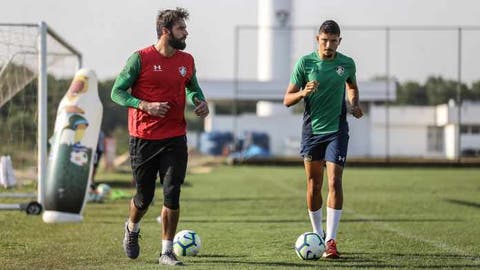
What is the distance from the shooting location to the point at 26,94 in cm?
1574

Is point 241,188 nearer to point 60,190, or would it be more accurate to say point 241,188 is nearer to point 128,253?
point 60,190

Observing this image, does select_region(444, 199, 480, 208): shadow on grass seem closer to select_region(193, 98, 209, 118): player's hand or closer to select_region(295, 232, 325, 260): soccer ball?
select_region(295, 232, 325, 260): soccer ball

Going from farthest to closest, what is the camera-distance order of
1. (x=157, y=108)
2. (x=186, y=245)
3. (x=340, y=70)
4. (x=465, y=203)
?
(x=465, y=203)
(x=340, y=70)
(x=186, y=245)
(x=157, y=108)

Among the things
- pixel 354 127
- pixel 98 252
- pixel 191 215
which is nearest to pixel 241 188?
pixel 191 215

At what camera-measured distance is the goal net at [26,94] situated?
1369 cm

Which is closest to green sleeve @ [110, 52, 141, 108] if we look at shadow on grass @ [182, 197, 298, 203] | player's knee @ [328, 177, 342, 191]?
player's knee @ [328, 177, 342, 191]

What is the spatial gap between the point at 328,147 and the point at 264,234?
2.35 m

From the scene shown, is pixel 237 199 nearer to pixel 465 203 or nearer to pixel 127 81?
pixel 465 203

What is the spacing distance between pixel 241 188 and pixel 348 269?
46.5ft

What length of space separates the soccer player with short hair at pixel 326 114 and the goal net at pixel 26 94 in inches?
234

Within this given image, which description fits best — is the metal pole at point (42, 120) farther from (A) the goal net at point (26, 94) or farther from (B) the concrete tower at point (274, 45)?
(B) the concrete tower at point (274, 45)

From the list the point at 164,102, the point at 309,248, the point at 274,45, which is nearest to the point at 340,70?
the point at 309,248

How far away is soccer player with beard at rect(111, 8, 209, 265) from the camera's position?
7902 millimetres

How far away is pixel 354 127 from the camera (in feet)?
190
